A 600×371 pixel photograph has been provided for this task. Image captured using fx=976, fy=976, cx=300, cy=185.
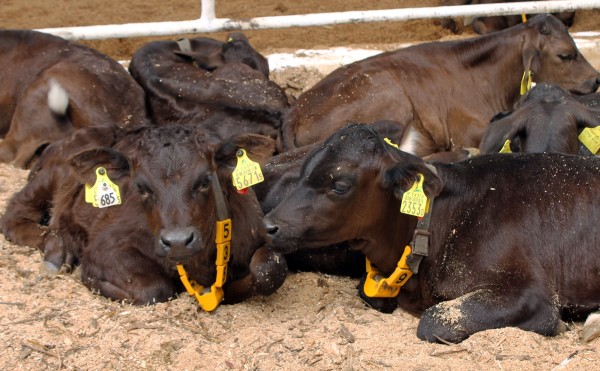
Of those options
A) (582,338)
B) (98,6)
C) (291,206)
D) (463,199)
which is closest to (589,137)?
(463,199)

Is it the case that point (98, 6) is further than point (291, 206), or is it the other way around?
point (98, 6)

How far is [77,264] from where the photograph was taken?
23.3 feet

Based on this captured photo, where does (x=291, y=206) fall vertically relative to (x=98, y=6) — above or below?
above

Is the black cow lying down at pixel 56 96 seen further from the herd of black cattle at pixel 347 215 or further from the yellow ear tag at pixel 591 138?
the yellow ear tag at pixel 591 138

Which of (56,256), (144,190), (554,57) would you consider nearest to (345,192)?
(144,190)

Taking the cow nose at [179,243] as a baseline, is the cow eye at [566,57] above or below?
below

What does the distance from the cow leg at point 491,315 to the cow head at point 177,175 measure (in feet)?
4.72

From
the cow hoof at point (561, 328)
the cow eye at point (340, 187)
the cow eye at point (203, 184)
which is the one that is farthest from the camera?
the cow eye at point (203, 184)

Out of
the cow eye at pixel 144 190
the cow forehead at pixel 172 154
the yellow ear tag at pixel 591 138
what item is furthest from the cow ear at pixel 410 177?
the yellow ear tag at pixel 591 138

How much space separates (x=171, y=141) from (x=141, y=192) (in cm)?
37

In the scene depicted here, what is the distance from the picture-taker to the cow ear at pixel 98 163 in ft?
20.4

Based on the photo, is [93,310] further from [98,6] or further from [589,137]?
[98,6]

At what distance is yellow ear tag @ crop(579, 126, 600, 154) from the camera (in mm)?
7242

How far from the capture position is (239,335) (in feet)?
18.7
